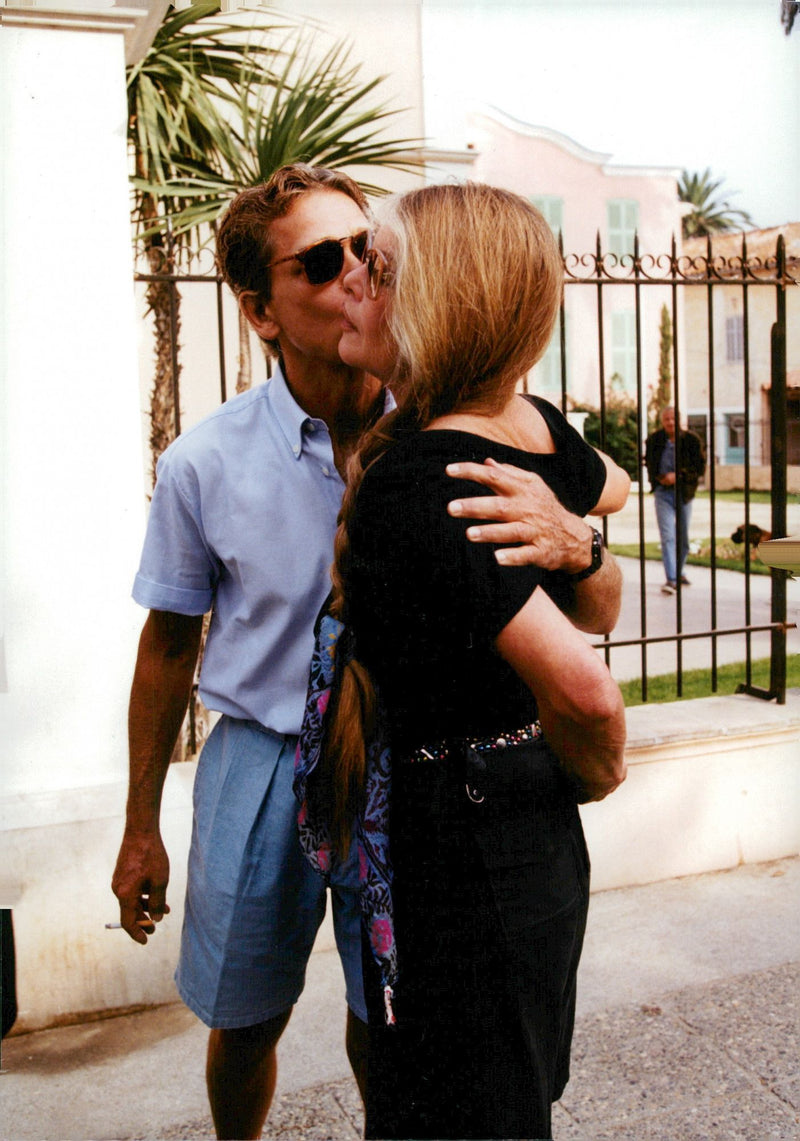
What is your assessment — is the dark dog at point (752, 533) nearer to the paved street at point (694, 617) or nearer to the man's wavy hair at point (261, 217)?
the paved street at point (694, 617)

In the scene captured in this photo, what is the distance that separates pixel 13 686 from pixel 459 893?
2.03m

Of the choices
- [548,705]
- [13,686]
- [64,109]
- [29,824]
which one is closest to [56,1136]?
[29,824]

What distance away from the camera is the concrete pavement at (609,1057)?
2.71m

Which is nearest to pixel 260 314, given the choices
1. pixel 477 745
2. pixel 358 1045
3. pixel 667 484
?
pixel 477 745

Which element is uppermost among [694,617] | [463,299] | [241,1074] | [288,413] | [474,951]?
[463,299]

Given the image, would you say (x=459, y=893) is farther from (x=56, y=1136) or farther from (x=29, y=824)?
(x=29, y=824)

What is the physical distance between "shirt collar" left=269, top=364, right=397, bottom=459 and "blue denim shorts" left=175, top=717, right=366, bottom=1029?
0.54 meters

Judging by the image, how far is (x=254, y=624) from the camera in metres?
1.99

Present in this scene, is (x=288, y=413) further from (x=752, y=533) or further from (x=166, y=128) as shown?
(x=752, y=533)

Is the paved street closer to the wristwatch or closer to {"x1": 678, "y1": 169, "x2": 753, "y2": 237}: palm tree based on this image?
the wristwatch

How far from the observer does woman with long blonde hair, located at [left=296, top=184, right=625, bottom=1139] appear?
1394 mm

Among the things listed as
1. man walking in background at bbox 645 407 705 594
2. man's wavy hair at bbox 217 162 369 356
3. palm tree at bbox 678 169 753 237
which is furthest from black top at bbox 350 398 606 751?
palm tree at bbox 678 169 753 237

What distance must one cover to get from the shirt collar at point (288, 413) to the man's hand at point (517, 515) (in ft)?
1.83

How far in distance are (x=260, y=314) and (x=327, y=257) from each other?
0.20 meters
